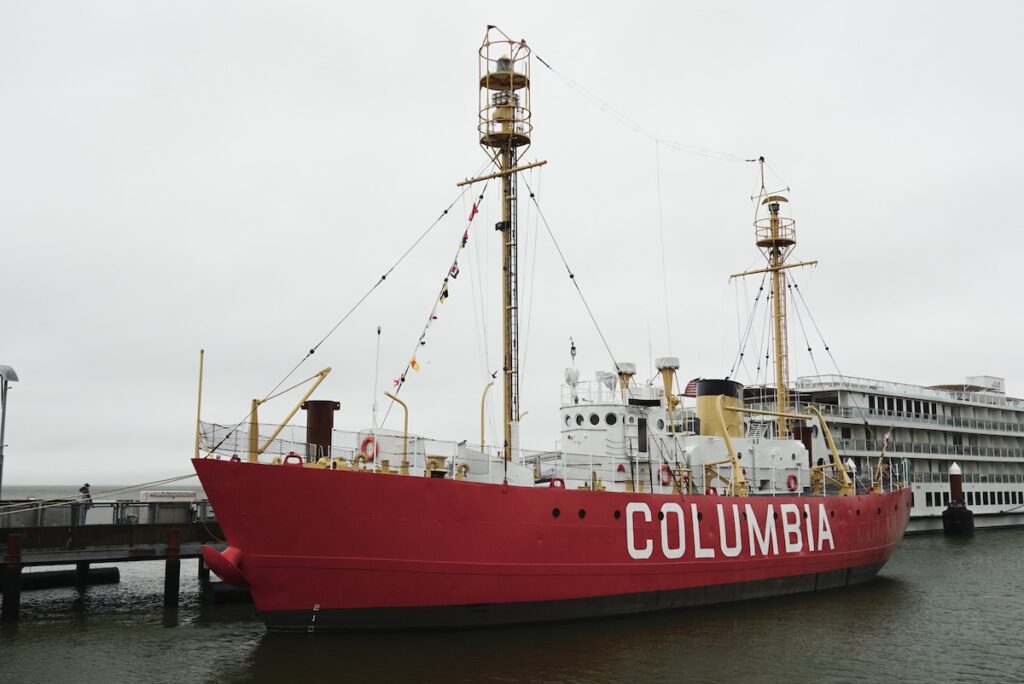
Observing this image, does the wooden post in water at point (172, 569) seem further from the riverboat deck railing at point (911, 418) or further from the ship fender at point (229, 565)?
the riverboat deck railing at point (911, 418)

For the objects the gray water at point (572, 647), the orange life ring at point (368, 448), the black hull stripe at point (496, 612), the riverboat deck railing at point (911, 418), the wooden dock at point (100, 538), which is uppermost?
the riverboat deck railing at point (911, 418)

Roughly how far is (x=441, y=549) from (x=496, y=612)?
6.23 feet

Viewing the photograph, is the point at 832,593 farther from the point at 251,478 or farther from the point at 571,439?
the point at 251,478

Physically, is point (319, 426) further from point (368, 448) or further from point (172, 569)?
point (172, 569)

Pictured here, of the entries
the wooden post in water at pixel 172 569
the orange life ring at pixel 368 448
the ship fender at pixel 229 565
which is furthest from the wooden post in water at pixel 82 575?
the orange life ring at pixel 368 448

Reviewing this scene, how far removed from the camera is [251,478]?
15383 millimetres

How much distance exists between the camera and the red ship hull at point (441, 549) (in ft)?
50.8

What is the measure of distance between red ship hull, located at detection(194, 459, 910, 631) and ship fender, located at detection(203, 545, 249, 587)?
0.10 feet

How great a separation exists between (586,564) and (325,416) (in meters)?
6.49

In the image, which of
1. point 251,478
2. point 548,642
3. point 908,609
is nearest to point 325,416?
point 251,478

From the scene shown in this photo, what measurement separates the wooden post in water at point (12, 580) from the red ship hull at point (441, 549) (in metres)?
6.99

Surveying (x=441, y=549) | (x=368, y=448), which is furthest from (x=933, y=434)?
(x=368, y=448)

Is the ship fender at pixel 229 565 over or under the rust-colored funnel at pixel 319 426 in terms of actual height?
under

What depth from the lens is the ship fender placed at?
15.7 m
